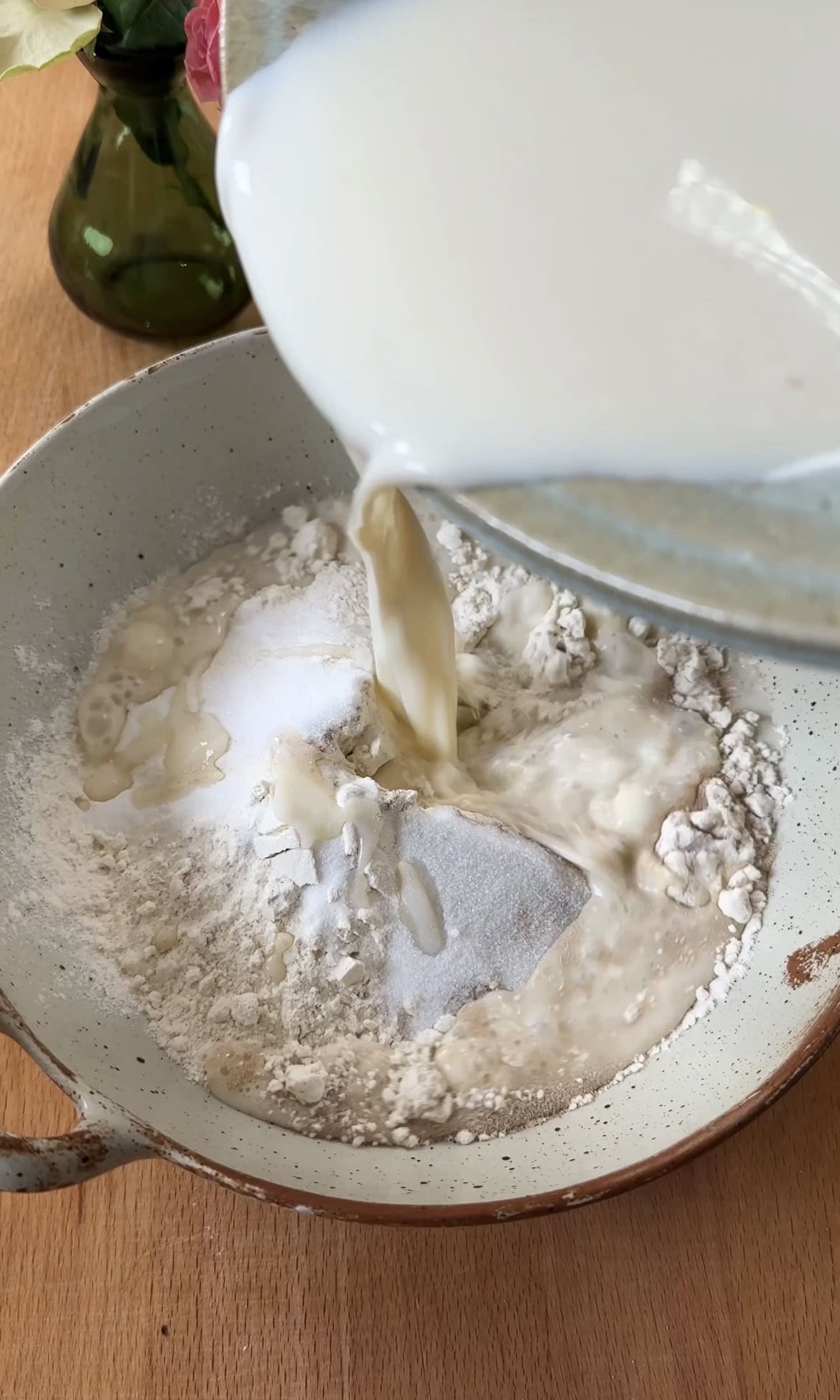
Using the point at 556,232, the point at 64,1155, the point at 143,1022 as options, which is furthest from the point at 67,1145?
the point at 556,232

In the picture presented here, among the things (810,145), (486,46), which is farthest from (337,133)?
(810,145)

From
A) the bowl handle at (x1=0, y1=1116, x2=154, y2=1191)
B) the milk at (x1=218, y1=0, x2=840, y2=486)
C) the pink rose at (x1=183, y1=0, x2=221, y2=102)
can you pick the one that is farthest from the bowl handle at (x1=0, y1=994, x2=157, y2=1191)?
the pink rose at (x1=183, y1=0, x2=221, y2=102)

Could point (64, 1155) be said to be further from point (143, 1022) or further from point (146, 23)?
point (146, 23)

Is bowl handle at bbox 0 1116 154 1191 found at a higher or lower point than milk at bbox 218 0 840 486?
lower

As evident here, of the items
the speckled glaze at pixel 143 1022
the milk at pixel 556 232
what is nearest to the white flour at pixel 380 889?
the speckled glaze at pixel 143 1022

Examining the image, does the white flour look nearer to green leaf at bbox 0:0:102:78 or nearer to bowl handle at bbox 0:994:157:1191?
bowl handle at bbox 0:994:157:1191

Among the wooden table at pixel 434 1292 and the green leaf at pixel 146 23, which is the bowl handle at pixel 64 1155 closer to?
the wooden table at pixel 434 1292
